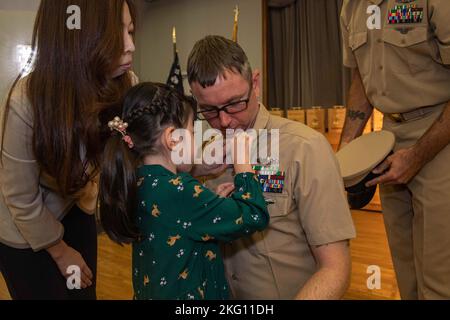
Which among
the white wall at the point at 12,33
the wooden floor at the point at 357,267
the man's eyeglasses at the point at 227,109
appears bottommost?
the wooden floor at the point at 357,267

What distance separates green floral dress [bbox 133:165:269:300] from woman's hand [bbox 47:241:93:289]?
445 millimetres

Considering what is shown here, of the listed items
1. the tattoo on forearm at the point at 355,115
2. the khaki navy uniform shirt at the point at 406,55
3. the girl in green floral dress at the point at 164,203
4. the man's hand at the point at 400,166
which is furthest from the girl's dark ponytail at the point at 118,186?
the tattoo on forearm at the point at 355,115

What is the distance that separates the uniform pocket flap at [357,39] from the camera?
177 centimetres

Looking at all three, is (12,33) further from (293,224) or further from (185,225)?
(293,224)

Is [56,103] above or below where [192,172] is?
above

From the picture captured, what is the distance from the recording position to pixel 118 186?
1.14 m

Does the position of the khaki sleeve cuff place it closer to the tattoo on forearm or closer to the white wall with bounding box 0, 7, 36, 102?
the tattoo on forearm

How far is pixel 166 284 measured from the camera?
1.15m

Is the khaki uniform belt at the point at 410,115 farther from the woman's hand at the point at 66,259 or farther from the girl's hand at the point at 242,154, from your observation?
the woman's hand at the point at 66,259

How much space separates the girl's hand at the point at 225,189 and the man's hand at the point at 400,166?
1.75ft

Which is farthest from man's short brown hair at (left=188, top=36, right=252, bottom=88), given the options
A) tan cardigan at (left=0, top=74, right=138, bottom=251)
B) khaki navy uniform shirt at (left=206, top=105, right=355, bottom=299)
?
tan cardigan at (left=0, top=74, right=138, bottom=251)

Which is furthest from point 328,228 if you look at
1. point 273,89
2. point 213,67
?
point 273,89
